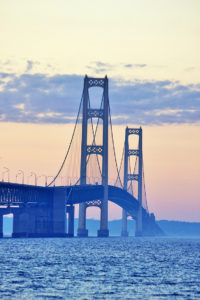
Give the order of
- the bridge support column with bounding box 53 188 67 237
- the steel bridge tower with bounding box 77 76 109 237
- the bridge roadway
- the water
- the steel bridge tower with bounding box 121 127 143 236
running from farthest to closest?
the steel bridge tower with bounding box 121 127 143 236 < the steel bridge tower with bounding box 77 76 109 237 < the bridge support column with bounding box 53 188 67 237 < the bridge roadway < the water

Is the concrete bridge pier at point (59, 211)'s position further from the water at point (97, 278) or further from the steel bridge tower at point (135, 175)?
the water at point (97, 278)

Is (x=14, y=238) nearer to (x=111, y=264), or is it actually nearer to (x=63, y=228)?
(x=63, y=228)

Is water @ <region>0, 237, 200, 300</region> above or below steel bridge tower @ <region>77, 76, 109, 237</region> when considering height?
below

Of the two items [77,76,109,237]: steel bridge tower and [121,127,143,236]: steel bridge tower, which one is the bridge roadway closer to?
[77,76,109,237]: steel bridge tower

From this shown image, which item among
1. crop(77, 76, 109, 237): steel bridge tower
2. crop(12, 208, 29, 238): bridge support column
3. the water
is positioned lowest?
the water

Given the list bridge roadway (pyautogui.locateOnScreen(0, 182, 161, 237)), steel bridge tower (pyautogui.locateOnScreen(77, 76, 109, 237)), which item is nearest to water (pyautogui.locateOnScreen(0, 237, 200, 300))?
bridge roadway (pyautogui.locateOnScreen(0, 182, 161, 237))

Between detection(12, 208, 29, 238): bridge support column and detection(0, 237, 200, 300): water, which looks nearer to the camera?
detection(0, 237, 200, 300): water

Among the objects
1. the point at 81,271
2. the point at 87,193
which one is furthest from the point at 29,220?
the point at 81,271

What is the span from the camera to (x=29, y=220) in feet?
386

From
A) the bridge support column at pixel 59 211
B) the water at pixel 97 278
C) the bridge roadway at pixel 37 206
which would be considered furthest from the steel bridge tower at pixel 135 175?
the water at pixel 97 278

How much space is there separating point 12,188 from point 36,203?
6856mm

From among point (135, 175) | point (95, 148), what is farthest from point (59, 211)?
point (135, 175)

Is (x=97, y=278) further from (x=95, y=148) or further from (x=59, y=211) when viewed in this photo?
(x=95, y=148)

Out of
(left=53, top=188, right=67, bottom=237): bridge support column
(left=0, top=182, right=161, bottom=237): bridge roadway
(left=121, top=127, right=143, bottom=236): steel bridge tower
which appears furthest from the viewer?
(left=121, top=127, right=143, bottom=236): steel bridge tower
